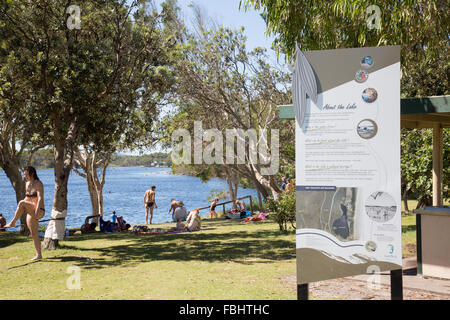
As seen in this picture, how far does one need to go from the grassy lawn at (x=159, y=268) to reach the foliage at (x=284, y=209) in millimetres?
522

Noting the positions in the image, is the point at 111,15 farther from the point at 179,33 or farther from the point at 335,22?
the point at 179,33

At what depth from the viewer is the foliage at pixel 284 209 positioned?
12516 millimetres

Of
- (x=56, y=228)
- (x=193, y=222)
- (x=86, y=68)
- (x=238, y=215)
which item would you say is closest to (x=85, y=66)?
(x=86, y=68)

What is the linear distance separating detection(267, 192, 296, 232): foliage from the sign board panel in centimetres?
813

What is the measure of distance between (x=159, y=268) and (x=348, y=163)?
16.4 ft

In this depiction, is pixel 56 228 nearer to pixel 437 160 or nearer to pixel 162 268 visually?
pixel 162 268

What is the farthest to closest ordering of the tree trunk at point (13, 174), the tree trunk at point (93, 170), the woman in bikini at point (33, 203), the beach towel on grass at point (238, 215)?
the tree trunk at point (93, 170) → the beach towel on grass at point (238, 215) → the tree trunk at point (13, 174) → the woman in bikini at point (33, 203)

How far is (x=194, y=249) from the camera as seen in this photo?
34.6 ft

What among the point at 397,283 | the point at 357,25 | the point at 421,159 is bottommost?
the point at 397,283

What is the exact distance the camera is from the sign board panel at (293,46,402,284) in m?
4.16

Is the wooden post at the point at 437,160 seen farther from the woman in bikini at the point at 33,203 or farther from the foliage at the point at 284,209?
the woman in bikini at the point at 33,203

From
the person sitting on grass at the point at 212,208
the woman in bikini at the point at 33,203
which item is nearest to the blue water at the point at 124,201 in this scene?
the person sitting on grass at the point at 212,208

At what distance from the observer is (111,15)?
11.5m
